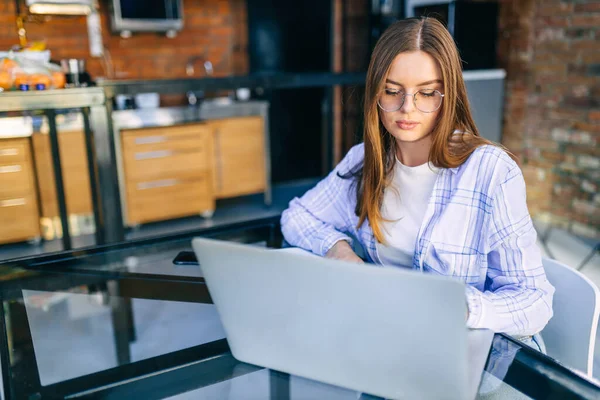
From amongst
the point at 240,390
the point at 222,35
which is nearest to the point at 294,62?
the point at 222,35

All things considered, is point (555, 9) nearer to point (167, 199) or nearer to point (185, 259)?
point (167, 199)

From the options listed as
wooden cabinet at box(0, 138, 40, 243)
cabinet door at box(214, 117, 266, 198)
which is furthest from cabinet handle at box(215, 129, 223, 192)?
wooden cabinet at box(0, 138, 40, 243)

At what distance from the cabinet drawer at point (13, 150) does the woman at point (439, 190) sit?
3.01m

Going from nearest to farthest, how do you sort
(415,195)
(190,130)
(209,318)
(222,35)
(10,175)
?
(209,318) < (415,195) < (10,175) < (190,130) < (222,35)

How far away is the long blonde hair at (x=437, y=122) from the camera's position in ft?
3.26

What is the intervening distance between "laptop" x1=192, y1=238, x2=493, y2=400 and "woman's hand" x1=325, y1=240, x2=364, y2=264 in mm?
409

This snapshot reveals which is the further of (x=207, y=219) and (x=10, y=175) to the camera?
(x=207, y=219)

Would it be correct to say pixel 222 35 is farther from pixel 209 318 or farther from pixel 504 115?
pixel 209 318

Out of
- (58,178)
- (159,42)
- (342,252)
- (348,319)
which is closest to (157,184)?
(159,42)

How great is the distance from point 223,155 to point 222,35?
132 cm

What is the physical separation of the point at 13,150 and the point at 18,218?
448 millimetres

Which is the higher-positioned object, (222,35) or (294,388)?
(222,35)

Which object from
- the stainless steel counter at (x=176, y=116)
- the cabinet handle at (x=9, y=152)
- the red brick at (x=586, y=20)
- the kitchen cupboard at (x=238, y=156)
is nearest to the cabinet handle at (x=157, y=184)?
the stainless steel counter at (x=176, y=116)

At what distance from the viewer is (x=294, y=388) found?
2.29ft
